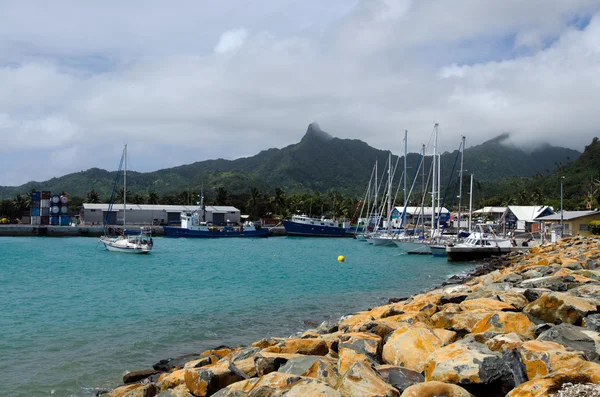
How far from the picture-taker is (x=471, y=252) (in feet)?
153

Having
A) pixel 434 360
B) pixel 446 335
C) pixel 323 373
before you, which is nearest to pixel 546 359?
pixel 434 360

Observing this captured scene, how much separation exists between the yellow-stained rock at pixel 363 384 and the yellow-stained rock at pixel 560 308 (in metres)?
4.41

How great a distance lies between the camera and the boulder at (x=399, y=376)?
7.11m

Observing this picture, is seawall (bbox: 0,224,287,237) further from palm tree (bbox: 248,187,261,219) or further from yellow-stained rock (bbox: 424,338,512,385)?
yellow-stained rock (bbox: 424,338,512,385)

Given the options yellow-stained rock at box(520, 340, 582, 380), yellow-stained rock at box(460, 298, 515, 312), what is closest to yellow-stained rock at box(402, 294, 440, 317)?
yellow-stained rock at box(460, 298, 515, 312)

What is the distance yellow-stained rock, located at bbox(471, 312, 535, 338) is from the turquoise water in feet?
26.5

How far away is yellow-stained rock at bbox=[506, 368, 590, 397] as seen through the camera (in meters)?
5.51

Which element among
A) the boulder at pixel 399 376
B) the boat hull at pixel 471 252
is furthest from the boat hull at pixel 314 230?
the boulder at pixel 399 376

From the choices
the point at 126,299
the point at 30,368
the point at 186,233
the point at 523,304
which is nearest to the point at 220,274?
the point at 126,299

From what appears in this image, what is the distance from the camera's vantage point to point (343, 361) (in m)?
7.85

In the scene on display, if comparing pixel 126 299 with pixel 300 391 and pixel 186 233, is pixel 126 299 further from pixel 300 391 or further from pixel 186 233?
pixel 186 233

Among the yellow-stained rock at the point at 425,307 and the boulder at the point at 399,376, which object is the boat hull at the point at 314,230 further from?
the boulder at the point at 399,376

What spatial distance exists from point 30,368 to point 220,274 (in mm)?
23890

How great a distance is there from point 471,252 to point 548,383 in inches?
1697
